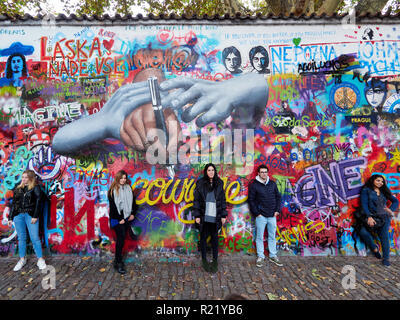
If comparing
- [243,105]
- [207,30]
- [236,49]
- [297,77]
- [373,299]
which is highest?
[207,30]

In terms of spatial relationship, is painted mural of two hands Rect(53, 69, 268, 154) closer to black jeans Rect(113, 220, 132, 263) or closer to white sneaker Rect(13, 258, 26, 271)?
black jeans Rect(113, 220, 132, 263)

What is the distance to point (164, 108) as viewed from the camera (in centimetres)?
515

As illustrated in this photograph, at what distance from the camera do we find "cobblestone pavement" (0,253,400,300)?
3.84m

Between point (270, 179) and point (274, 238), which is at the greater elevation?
point (270, 179)

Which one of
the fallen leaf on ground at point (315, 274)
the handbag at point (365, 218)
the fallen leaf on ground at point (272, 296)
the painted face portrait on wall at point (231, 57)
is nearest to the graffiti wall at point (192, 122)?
the painted face portrait on wall at point (231, 57)

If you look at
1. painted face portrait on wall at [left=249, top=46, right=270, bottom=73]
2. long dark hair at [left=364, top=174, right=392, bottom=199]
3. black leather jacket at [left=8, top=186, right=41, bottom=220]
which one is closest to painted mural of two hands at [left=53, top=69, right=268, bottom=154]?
painted face portrait on wall at [left=249, top=46, right=270, bottom=73]

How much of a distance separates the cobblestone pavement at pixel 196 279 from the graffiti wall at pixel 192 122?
34cm

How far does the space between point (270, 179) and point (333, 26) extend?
3.93 metres

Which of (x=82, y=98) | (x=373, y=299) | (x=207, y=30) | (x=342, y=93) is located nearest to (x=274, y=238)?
(x=373, y=299)

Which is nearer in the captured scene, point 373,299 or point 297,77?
point 373,299

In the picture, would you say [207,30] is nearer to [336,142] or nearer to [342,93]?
[342,93]

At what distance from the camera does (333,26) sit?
5.17m

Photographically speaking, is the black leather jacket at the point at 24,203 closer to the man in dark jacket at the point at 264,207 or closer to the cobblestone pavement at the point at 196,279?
the cobblestone pavement at the point at 196,279

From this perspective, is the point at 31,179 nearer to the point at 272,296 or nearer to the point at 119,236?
the point at 119,236
